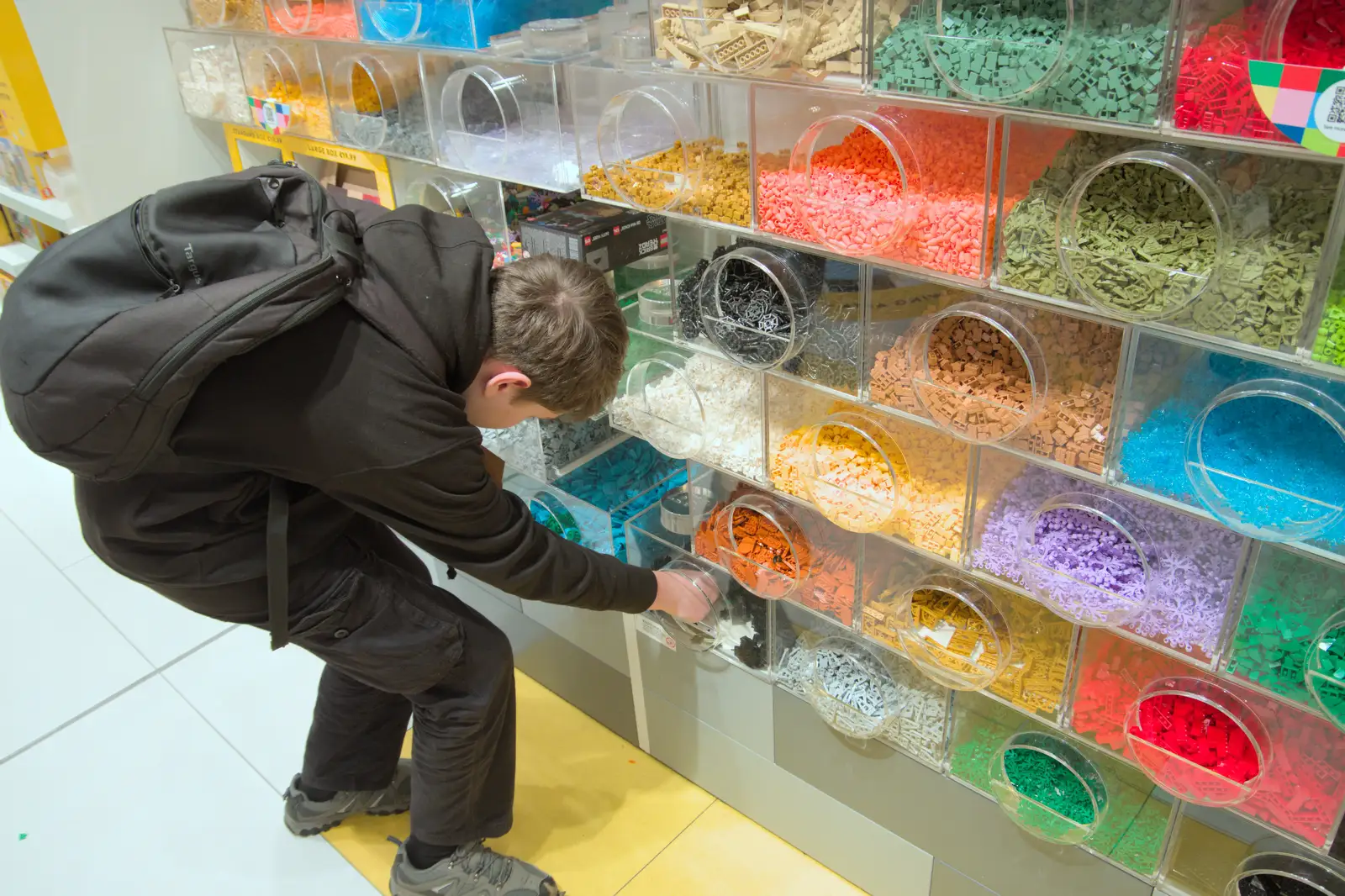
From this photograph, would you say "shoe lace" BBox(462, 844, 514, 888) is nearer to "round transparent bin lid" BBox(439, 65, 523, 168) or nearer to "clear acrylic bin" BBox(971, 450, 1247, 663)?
"clear acrylic bin" BBox(971, 450, 1247, 663)

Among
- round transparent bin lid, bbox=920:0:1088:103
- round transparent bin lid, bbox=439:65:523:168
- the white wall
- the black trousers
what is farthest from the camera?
the white wall

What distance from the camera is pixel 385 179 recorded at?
221 cm

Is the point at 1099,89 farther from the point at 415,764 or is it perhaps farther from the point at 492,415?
the point at 415,764

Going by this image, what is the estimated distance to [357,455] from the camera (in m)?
1.28

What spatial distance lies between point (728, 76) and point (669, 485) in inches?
41.6

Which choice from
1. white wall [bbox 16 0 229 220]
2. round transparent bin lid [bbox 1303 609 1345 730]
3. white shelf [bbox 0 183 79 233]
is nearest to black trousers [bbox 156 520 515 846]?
round transparent bin lid [bbox 1303 609 1345 730]

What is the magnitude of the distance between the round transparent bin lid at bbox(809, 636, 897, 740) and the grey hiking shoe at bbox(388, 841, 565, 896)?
0.64 meters

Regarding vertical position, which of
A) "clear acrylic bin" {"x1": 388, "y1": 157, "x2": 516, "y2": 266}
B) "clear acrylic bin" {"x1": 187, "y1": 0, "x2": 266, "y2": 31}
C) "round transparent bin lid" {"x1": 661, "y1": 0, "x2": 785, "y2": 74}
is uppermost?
"round transparent bin lid" {"x1": 661, "y1": 0, "x2": 785, "y2": 74}

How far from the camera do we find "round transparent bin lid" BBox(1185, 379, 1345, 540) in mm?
965

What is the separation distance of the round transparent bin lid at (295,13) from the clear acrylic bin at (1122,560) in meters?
1.71

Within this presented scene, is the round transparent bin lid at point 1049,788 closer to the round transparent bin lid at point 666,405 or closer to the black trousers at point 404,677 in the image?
the round transparent bin lid at point 666,405

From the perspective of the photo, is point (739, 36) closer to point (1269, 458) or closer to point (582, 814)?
point (1269, 458)

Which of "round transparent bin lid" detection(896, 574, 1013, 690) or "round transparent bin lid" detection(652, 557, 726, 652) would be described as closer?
"round transparent bin lid" detection(896, 574, 1013, 690)

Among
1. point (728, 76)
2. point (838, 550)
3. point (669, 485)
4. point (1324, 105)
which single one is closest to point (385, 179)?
point (669, 485)
